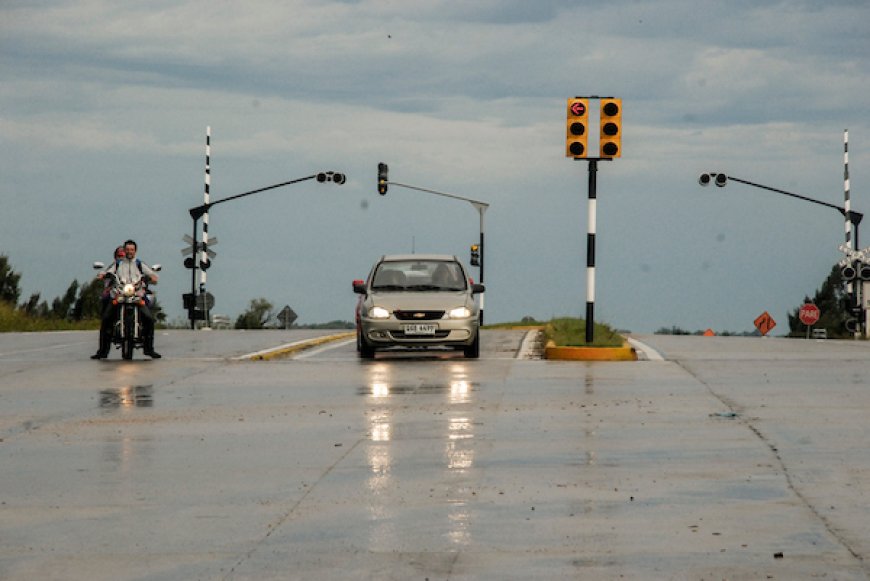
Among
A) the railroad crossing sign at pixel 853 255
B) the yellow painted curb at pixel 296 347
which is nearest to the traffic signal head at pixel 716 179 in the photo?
the railroad crossing sign at pixel 853 255

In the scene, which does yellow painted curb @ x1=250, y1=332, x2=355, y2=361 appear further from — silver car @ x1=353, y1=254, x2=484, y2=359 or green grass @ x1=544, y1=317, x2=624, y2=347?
green grass @ x1=544, y1=317, x2=624, y2=347

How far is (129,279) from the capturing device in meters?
21.9

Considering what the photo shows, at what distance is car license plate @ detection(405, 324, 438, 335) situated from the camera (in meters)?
22.1

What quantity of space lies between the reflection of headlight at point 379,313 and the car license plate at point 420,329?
1.21 feet

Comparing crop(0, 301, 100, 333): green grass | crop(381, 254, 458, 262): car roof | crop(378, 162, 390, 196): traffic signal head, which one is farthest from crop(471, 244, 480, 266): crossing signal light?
crop(381, 254, 458, 262): car roof

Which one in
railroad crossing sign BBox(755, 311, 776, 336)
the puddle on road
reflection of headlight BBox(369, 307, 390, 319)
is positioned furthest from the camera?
railroad crossing sign BBox(755, 311, 776, 336)

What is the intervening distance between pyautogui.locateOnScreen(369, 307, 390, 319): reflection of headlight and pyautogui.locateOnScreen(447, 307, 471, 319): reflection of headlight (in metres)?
0.94

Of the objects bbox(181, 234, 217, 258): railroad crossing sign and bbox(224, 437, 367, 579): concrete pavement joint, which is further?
bbox(181, 234, 217, 258): railroad crossing sign

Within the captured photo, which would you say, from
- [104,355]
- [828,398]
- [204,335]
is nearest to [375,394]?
[828,398]

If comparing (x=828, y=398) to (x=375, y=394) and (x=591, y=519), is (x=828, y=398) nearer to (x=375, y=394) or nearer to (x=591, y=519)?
(x=375, y=394)

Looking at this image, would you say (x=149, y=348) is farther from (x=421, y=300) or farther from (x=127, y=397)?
(x=127, y=397)

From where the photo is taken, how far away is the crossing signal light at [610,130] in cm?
2183

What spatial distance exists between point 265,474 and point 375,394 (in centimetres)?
619

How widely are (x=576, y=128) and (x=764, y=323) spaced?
5306cm
